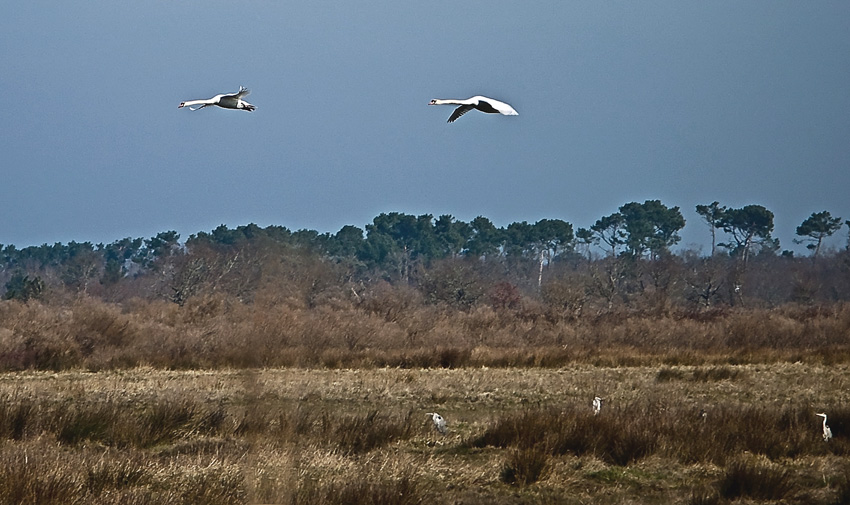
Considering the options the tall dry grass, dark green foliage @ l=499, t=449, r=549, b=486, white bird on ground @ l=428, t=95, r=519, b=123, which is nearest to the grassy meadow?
dark green foliage @ l=499, t=449, r=549, b=486

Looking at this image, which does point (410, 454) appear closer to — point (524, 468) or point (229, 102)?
point (524, 468)

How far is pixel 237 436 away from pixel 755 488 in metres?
6.00

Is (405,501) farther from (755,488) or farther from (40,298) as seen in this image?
(40,298)

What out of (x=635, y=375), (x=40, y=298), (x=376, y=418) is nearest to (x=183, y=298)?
(x=40, y=298)

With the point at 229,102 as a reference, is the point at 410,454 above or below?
below

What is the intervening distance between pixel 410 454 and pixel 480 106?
4315 mm

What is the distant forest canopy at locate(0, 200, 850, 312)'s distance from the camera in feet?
161

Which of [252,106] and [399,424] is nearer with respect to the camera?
[252,106]

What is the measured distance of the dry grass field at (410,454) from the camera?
8516 millimetres

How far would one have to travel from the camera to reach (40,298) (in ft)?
137

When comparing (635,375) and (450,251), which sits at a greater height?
(450,251)

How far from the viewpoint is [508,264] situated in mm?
90000

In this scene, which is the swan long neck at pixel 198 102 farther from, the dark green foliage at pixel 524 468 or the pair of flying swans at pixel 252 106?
the dark green foliage at pixel 524 468

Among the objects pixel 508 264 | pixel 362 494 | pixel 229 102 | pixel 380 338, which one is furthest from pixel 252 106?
pixel 508 264
